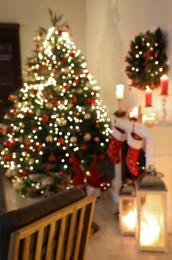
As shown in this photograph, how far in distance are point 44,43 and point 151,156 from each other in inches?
85.7

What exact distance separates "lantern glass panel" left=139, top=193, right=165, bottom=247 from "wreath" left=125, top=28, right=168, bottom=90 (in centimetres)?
109

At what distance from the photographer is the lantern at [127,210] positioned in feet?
9.36

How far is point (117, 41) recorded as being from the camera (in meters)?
3.97

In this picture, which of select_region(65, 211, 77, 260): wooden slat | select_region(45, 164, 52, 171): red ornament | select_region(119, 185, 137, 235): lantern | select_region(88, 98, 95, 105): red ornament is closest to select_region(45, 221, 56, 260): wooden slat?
select_region(65, 211, 77, 260): wooden slat

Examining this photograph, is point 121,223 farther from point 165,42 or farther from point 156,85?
point 165,42

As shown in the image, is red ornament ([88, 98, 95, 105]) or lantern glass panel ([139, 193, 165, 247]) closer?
lantern glass panel ([139, 193, 165, 247])

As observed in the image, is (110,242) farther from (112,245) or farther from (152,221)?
(152,221)

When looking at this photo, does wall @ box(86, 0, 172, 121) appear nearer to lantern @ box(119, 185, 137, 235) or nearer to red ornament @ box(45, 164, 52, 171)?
lantern @ box(119, 185, 137, 235)

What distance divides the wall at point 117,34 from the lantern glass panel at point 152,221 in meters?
0.80

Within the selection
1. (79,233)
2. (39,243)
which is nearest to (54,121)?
(79,233)

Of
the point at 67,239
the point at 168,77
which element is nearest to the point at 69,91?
the point at 168,77

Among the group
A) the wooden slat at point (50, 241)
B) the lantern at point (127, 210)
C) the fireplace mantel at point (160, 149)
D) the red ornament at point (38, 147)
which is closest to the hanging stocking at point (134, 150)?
the fireplace mantel at point (160, 149)

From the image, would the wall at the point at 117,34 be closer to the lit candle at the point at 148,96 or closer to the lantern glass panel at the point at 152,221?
the lit candle at the point at 148,96

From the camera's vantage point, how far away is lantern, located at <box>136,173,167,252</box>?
255 cm
